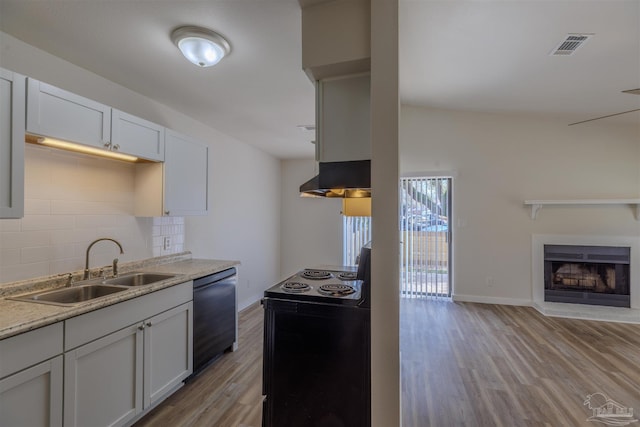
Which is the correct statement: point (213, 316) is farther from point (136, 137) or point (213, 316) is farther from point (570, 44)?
point (570, 44)

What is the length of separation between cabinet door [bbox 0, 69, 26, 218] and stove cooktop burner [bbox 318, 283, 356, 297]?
1.73 metres

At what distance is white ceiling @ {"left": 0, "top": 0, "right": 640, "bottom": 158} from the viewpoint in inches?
64.2

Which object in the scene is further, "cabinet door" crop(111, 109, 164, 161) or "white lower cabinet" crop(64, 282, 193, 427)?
"cabinet door" crop(111, 109, 164, 161)

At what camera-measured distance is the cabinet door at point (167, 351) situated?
1986 millimetres

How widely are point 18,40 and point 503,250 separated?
18.8ft

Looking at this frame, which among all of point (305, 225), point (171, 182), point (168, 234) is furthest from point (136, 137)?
point (305, 225)

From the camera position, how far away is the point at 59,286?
6.48ft

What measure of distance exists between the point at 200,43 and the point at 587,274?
563cm

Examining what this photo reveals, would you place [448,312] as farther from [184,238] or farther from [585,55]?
[184,238]

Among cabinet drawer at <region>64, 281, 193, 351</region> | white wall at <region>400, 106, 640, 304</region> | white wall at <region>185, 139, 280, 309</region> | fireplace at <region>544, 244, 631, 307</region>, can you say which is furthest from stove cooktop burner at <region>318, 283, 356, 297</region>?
fireplace at <region>544, 244, 631, 307</region>

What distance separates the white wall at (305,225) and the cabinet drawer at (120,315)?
3.33 meters

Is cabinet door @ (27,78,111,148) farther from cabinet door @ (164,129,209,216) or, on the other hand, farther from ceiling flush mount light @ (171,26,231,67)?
ceiling flush mount light @ (171,26,231,67)

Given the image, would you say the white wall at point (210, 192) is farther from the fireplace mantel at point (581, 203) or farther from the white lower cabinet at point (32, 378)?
the fireplace mantel at point (581, 203)

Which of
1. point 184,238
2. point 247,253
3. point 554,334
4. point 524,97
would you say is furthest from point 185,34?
point 554,334
